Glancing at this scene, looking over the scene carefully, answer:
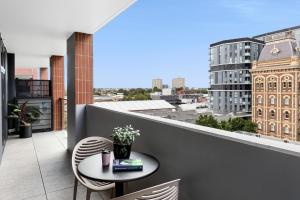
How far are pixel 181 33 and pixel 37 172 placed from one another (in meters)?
3.08

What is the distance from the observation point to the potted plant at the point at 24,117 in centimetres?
592

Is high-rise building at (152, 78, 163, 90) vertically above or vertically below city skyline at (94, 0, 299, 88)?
below

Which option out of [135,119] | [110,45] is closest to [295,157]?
[135,119]

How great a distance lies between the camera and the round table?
162 centimetres

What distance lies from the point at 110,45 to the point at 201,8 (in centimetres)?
380

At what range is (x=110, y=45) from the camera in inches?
228

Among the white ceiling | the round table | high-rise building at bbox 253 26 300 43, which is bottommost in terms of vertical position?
the round table

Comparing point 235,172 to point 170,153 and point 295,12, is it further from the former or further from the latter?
point 295,12

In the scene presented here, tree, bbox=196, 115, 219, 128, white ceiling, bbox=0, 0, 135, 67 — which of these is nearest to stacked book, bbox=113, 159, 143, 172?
tree, bbox=196, 115, 219, 128

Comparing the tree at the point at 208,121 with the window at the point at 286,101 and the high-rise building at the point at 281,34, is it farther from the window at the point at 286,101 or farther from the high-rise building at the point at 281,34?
the high-rise building at the point at 281,34

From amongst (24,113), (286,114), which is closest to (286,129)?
(286,114)

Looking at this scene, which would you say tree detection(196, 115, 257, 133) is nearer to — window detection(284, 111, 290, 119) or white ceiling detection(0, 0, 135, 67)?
window detection(284, 111, 290, 119)

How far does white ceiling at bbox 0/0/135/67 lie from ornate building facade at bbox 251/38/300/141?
1.84 meters

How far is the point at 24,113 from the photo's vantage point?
6121 millimetres
